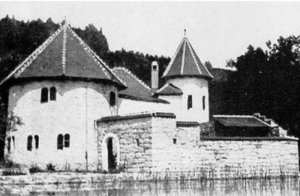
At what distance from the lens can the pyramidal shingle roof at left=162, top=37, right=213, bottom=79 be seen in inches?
1777

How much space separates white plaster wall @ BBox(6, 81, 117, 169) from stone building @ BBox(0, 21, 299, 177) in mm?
60

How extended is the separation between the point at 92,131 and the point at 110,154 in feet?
8.11

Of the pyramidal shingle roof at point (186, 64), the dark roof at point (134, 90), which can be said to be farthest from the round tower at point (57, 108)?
the pyramidal shingle roof at point (186, 64)

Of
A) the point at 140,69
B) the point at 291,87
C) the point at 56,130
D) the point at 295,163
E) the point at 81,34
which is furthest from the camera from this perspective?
the point at 140,69

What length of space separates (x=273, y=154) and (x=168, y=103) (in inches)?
462

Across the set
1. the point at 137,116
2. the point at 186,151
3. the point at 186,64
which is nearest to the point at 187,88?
the point at 186,64

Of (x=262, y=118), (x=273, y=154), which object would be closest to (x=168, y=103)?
(x=262, y=118)

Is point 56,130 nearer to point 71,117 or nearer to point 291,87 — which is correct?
point 71,117

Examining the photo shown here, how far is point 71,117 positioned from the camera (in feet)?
109

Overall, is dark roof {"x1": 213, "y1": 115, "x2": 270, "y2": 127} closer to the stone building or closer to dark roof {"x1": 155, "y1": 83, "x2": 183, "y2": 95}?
dark roof {"x1": 155, "y1": 83, "x2": 183, "y2": 95}

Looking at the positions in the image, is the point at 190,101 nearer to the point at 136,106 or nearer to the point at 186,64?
the point at 186,64

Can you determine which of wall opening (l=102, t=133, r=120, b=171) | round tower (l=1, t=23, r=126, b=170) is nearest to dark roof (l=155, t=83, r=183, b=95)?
wall opening (l=102, t=133, r=120, b=171)

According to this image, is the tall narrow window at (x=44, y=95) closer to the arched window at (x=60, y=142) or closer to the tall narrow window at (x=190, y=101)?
the arched window at (x=60, y=142)

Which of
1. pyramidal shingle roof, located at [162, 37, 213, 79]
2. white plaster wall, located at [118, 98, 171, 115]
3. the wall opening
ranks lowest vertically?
the wall opening
